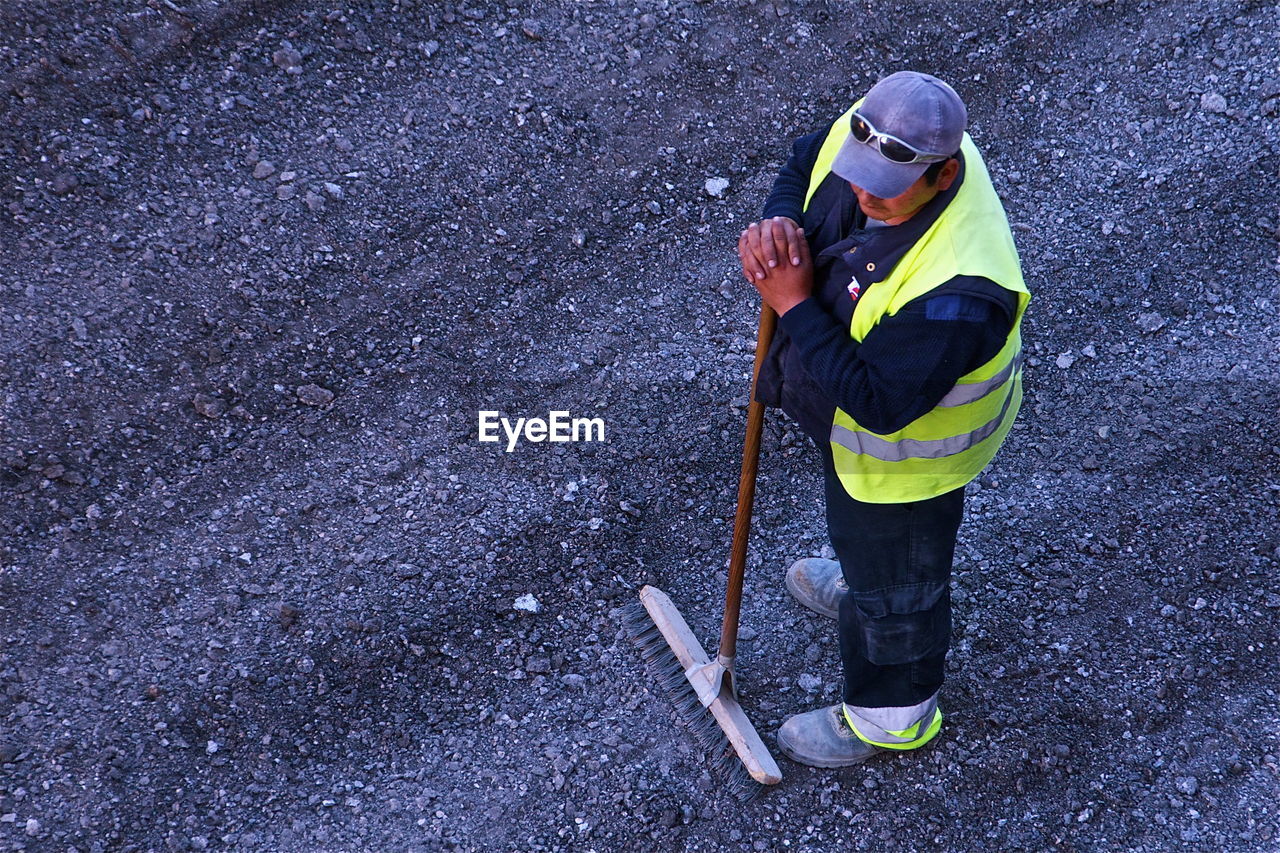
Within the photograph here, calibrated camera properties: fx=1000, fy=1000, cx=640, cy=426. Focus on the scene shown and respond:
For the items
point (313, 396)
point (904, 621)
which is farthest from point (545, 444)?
point (904, 621)

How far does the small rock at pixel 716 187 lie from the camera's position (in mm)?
4570

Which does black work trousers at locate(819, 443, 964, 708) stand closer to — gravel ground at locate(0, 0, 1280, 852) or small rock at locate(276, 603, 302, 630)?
gravel ground at locate(0, 0, 1280, 852)

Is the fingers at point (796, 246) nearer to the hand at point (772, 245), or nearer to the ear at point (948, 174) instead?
the hand at point (772, 245)

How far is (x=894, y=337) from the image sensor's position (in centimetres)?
216

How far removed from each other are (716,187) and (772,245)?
234 cm

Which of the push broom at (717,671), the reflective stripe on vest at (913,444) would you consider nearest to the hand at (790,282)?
the reflective stripe on vest at (913,444)

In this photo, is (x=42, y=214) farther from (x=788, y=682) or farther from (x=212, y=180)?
(x=788, y=682)

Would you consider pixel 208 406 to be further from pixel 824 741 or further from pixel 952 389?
pixel 952 389

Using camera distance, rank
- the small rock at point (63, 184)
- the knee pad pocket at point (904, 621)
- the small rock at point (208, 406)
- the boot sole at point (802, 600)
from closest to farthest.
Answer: the knee pad pocket at point (904, 621) < the boot sole at point (802, 600) < the small rock at point (208, 406) < the small rock at point (63, 184)

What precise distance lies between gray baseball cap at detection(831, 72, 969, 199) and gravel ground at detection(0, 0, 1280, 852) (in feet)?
5.95

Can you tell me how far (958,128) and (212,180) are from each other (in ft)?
10.8

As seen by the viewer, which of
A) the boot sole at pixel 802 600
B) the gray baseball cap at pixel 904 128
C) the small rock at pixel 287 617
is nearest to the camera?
the gray baseball cap at pixel 904 128

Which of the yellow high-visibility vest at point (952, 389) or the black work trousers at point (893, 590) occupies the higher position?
the yellow high-visibility vest at point (952, 389)

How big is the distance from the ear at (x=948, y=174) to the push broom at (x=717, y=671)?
31.5 inches
